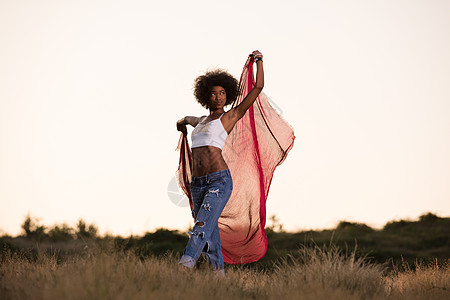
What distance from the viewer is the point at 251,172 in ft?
23.5

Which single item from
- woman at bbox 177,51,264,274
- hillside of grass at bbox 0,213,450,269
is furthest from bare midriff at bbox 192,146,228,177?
hillside of grass at bbox 0,213,450,269

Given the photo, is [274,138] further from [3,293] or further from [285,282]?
[3,293]

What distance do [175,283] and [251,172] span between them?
286cm

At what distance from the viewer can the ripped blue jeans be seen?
17.8ft

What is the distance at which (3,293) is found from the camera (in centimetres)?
438

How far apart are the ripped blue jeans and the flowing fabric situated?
1443 mm

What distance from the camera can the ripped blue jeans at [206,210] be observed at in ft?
17.8

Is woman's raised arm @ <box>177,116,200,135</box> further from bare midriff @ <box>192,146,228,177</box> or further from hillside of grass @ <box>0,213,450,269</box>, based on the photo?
hillside of grass @ <box>0,213,450,269</box>

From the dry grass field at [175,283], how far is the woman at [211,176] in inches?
10.3

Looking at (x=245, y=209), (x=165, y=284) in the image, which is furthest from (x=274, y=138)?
(x=165, y=284)

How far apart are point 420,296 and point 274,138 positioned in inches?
112

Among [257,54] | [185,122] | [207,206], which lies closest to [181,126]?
[185,122]

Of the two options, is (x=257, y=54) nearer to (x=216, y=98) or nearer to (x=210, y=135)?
(x=216, y=98)

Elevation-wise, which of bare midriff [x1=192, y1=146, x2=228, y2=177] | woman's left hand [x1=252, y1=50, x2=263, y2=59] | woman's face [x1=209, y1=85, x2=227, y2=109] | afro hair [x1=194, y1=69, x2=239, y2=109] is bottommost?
bare midriff [x1=192, y1=146, x2=228, y2=177]
